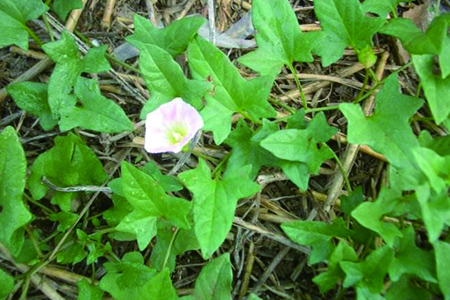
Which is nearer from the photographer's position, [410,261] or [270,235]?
[410,261]

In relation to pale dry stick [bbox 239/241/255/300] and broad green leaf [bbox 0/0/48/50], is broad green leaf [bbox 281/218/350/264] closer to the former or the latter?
pale dry stick [bbox 239/241/255/300]

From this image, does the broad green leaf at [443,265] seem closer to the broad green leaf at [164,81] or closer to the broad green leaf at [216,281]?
the broad green leaf at [216,281]

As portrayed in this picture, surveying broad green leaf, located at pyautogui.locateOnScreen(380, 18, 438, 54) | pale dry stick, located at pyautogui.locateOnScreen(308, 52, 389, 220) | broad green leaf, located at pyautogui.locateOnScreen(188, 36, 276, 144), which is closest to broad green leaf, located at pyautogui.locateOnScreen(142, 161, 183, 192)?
broad green leaf, located at pyautogui.locateOnScreen(188, 36, 276, 144)

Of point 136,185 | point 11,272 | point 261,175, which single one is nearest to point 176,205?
point 136,185

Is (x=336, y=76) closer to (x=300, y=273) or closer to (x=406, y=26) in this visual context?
(x=406, y=26)

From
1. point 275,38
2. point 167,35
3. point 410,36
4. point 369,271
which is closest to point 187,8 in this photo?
point 167,35

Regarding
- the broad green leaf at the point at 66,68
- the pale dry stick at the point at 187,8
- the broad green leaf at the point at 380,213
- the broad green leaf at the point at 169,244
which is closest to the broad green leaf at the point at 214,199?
the broad green leaf at the point at 169,244

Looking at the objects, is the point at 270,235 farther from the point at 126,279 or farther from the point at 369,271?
the point at 126,279
